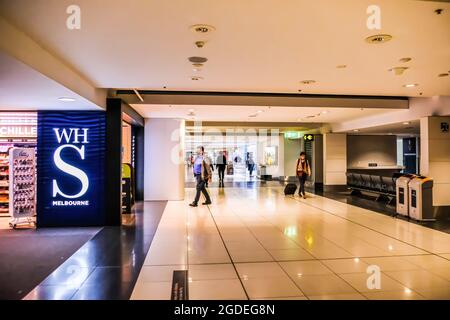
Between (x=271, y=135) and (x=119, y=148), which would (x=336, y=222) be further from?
(x=271, y=135)

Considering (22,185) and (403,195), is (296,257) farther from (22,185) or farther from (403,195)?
(22,185)

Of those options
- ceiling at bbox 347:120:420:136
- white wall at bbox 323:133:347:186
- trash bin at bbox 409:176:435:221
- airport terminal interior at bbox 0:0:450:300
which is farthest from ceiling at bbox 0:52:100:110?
white wall at bbox 323:133:347:186

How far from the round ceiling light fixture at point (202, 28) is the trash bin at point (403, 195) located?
6380 mm

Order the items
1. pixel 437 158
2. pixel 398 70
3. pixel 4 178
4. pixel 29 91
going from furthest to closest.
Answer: pixel 4 178
pixel 437 158
pixel 398 70
pixel 29 91

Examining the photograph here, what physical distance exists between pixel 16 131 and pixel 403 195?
30.9ft

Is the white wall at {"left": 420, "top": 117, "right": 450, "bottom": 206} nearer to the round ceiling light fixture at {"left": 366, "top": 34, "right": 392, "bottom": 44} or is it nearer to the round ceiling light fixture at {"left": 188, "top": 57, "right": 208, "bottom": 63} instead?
the round ceiling light fixture at {"left": 366, "top": 34, "right": 392, "bottom": 44}

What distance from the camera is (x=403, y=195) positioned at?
309 inches

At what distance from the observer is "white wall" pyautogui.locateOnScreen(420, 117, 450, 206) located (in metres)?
7.88

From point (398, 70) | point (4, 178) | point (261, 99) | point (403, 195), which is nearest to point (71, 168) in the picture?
point (4, 178)

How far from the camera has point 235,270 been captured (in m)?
4.11

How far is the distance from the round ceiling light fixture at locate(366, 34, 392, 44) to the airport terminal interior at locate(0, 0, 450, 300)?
0.04 meters
